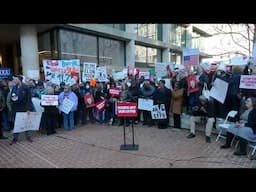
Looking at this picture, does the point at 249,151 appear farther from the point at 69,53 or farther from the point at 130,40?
the point at 130,40

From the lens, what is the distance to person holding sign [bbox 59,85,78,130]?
917 centimetres

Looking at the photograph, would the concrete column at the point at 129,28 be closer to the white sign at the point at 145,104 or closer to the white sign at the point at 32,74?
the white sign at the point at 32,74

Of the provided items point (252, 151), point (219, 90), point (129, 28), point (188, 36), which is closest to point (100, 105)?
point (219, 90)

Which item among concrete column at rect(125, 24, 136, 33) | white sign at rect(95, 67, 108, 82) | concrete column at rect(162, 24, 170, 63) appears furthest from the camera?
concrete column at rect(162, 24, 170, 63)

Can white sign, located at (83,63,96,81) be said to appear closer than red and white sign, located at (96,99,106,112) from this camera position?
No

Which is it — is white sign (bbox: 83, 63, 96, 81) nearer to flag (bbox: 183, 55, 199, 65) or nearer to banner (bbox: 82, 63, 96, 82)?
banner (bbox: 82, 63, 96, 82)

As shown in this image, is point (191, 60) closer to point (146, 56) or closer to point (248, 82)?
point (248, 82)

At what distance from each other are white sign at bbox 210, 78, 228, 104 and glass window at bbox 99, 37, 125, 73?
39.3 ft

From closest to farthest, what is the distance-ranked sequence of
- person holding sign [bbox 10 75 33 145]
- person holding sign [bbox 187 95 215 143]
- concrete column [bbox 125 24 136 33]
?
person holding sign [bbox 187 95 215 143], person holding sign [bbox 10 75 33 145], concrete column [bbox 125 24 136 33]

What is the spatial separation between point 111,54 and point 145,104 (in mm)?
11427

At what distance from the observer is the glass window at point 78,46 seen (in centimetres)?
1566

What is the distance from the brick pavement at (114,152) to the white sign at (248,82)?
174 centimetres

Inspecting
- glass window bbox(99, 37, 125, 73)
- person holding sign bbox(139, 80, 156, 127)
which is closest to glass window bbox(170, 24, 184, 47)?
glass window bbox(99, 37, 125, 73)
